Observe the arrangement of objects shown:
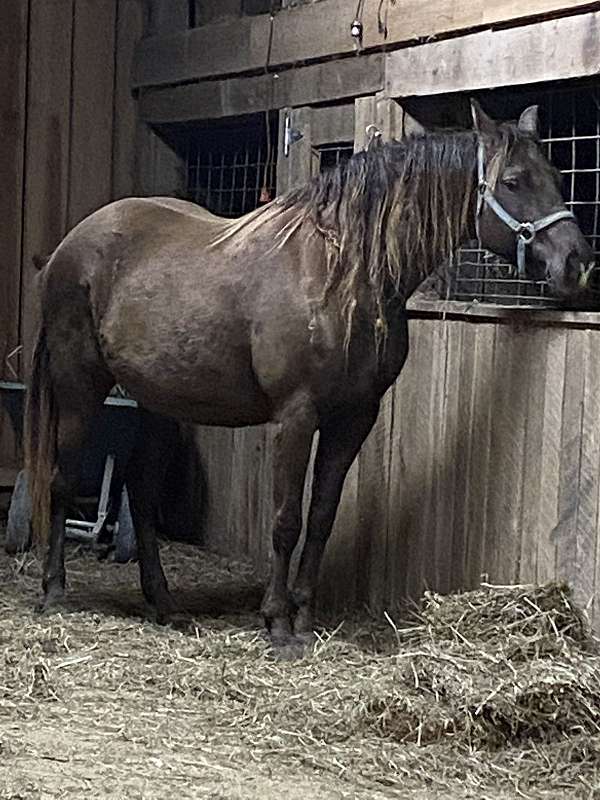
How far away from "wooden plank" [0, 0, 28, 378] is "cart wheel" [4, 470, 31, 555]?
76 cm

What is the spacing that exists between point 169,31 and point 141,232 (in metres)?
1.94

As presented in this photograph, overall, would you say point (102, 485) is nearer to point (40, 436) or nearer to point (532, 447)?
point (40, 436)

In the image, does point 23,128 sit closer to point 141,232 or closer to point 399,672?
point 141,232

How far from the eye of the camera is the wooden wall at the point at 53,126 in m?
6.59

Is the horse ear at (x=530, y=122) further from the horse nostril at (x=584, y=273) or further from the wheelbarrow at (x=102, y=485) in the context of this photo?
the wheelbarrow at (x=102, y=485)

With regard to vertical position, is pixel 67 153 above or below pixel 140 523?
above

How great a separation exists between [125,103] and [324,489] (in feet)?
9.24

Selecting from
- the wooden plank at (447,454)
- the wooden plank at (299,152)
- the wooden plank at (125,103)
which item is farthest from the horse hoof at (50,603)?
the wooden plank at (125,103)

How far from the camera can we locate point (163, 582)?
206 inches

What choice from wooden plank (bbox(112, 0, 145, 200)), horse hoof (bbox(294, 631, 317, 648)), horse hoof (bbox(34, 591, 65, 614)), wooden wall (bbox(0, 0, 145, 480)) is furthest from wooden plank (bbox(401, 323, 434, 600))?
wooden plank (bbox(112, 0, 145, 200))

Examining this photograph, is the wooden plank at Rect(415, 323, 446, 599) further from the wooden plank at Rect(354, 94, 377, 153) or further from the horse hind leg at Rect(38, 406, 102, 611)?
the horse hind leg at Rect(38, 406, 102, 611)

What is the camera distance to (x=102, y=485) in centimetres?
633

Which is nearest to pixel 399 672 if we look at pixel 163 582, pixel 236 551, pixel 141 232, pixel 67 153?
pixel 163 582

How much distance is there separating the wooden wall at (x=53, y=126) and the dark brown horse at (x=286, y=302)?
1513 mm
